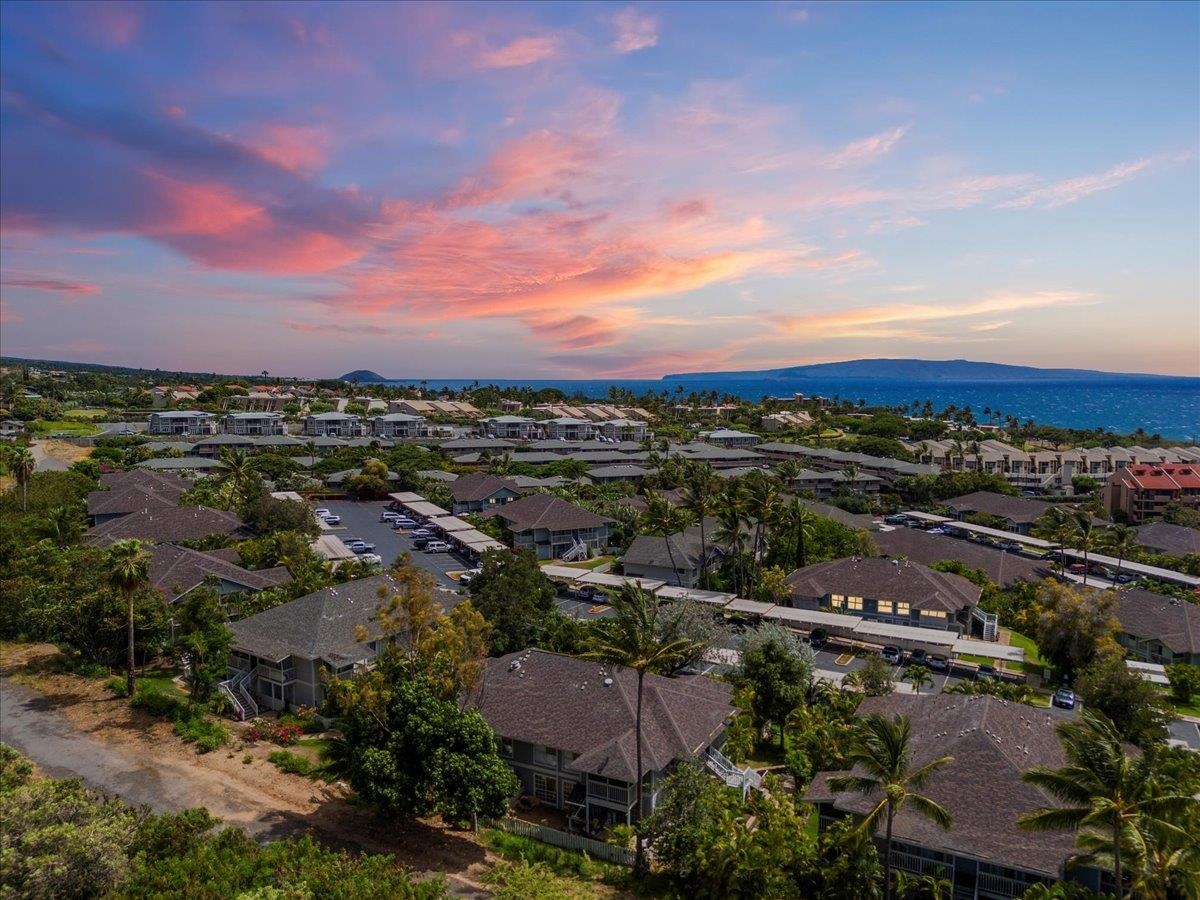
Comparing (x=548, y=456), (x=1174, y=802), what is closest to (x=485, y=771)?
(x=1174, y=802)

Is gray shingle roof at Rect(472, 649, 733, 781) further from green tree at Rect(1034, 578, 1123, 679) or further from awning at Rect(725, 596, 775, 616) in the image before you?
green tree at Rect(1034, 578, 1123, 679)

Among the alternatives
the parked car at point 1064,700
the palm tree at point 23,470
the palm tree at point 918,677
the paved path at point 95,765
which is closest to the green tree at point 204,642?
the paved path at point 95,765

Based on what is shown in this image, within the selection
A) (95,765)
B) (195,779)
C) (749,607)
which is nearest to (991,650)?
(749,607)

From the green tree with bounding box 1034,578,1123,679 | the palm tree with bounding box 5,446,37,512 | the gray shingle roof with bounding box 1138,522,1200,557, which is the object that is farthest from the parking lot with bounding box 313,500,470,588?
the gray shingle roof with bounding box 1138,522,1200,557

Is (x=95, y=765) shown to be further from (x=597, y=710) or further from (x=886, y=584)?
(x=886, y=584)

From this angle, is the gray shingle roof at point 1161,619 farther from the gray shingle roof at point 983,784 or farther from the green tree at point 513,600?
the green tree at point 513,600
